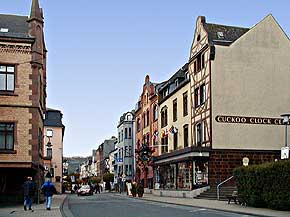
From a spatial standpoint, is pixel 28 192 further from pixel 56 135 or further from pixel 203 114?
pixel 56 135

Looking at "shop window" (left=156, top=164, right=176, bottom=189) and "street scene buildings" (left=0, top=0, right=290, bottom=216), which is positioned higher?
"street scene buildings" (left=0, top=0, right=290, bottom=216)

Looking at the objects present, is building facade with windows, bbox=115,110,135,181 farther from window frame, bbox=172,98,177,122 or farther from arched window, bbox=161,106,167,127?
window frame, bbox=172,98,177,122

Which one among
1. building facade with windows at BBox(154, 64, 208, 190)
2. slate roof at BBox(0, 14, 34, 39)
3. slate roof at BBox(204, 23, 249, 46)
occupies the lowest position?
building facade with windows at BBox(154, 64, 208, 190)

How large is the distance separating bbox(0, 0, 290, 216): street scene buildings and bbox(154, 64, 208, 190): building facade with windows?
9 cm

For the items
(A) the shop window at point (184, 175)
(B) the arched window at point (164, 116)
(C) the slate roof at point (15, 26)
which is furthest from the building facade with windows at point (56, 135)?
(C) the slate roof at point (15, 26)

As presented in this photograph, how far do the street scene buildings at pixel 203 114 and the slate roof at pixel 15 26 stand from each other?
0.22 feet

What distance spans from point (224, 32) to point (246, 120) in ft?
28.1

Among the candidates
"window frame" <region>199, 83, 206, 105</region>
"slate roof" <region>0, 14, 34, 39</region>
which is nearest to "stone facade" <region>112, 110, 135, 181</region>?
"window frame" <region>199, 83, 206, 105</region>

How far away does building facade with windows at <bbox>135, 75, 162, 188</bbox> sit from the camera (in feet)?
196

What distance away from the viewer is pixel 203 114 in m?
43.1

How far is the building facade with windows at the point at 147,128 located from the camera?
59.8m

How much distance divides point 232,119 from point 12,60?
18963mm

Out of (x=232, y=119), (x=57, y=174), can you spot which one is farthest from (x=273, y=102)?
(x=57, y=174)

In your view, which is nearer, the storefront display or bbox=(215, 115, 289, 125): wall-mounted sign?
the storefront display
